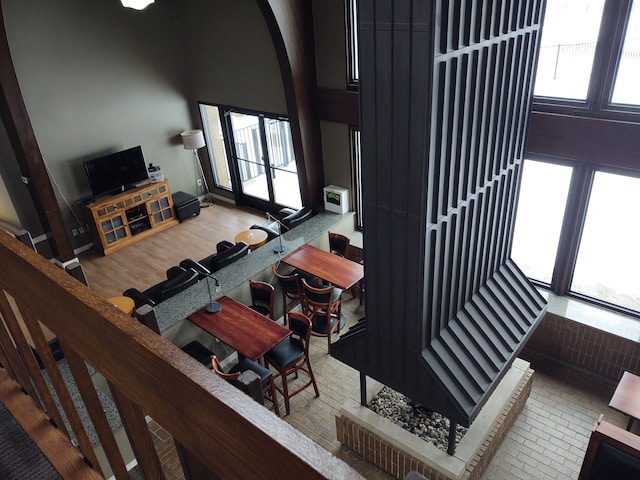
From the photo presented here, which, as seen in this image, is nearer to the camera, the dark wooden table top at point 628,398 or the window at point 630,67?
the dark wooden table top at point 628,398

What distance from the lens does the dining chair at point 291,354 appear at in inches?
215

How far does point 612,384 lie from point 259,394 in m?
6.17

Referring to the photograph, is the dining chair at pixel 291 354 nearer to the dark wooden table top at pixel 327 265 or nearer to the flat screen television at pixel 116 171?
the dark wooden table top at pixel 327 265

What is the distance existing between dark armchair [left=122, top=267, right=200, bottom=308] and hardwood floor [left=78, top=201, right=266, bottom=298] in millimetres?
1484

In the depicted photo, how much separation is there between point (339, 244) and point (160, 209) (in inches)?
152

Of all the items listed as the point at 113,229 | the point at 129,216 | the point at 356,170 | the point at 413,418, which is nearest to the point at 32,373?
the point at 413,418

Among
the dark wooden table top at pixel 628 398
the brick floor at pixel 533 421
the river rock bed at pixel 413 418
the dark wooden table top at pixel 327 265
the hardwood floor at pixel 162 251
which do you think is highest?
the dark wooden table top at pixel 327 265

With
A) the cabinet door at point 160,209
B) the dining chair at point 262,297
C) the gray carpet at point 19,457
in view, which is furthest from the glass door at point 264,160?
the gray carpet at point 19,457

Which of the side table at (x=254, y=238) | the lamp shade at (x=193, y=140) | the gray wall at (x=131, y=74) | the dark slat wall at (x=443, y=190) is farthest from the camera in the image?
the lamp shade at (x=193, y=140)

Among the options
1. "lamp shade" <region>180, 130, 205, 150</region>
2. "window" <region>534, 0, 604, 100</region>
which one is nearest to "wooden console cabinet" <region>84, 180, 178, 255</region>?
"lamp shade" <region>180, 130, 205, 150</region>

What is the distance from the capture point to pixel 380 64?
10.5 feet

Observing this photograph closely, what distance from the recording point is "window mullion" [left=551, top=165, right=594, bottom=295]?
5.69m

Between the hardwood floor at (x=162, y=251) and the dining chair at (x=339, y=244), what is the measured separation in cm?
228

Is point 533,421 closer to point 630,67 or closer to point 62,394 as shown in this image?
point 630,67
